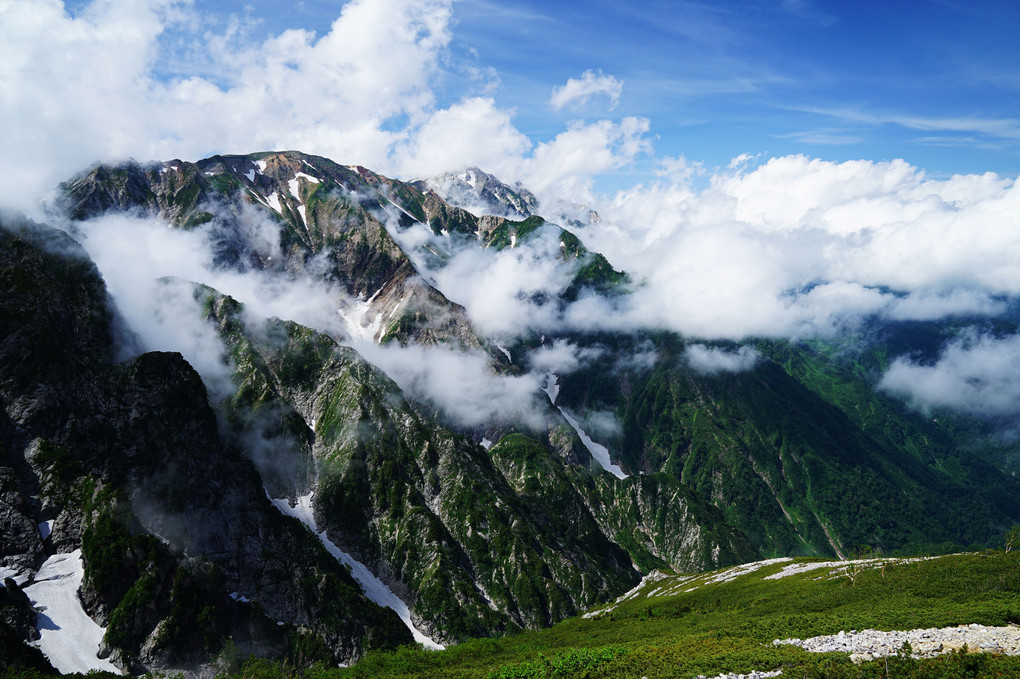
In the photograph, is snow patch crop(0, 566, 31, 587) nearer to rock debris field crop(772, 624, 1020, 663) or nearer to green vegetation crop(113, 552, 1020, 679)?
green vegetation crop(113, 552, 1020, 679)

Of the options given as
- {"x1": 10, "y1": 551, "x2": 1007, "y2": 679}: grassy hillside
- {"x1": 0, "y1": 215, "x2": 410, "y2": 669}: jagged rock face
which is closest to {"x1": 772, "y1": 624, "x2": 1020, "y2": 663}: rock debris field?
{"x1": 10, "y1": 551, "x2": 1007, "y2": 679}: grassy hillside

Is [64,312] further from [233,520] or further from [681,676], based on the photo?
[681,676]

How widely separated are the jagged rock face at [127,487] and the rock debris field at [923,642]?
164 m

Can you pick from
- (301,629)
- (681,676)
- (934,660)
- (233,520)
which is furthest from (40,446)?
(934,660)

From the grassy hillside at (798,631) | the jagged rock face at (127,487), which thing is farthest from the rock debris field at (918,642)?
the jagged rock face at (127,487)

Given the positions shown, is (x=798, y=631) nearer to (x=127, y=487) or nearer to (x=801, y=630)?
(x=801, y=630)

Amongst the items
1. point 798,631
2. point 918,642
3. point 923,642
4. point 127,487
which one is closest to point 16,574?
point 127,487

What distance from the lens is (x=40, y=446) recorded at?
15062 centimetres

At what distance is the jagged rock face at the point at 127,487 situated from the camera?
14262 centimetres

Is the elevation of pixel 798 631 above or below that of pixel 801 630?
above

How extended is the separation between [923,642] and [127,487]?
193620 mm

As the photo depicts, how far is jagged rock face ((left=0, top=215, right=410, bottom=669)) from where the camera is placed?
468ft

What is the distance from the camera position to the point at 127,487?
159m

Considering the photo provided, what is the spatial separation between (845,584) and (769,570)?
273 feet
